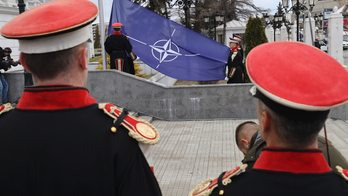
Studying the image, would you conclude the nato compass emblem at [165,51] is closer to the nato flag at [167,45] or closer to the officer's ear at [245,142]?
the nato flag at [167,45]

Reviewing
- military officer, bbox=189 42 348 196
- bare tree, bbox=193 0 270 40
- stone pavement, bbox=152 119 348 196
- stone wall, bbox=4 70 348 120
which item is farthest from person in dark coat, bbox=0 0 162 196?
bare tree, bbox=193 0 270 40

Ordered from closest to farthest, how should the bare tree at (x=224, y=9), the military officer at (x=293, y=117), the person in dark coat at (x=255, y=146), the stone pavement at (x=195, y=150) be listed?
the military officer at (x=293, y=117)
the person in dark coat at (x=255, y=146)
the stone pavement at (x=195, y=150)
the bare tree at (x=224, y=9)

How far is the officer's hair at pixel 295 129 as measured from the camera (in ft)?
4.89

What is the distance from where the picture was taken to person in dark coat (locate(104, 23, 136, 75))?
957cm

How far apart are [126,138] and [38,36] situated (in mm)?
573

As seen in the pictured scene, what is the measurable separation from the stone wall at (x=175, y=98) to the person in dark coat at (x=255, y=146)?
22.4 feet

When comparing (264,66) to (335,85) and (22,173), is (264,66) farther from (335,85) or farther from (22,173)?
(22,173)

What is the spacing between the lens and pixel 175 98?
10039 mm

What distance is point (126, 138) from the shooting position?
1599 mm

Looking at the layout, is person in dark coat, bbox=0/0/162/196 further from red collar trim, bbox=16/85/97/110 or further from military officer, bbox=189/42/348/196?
military officer, bbox=189/42/348/196

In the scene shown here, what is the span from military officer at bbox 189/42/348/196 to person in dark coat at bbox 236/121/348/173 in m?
0.61

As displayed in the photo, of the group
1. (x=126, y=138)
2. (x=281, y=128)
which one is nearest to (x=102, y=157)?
(x=126, y=138)

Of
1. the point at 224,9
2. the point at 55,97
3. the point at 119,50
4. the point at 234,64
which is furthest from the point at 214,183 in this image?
the point at 224,9

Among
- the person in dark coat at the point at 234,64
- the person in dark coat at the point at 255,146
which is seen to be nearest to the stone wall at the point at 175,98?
the person in dark coat at the point at 234,64
